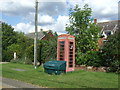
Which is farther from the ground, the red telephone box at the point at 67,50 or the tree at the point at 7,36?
the tree at the point at 7,36

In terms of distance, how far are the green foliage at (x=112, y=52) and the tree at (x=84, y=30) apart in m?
2.46

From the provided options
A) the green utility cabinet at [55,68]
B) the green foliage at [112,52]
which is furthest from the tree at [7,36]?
the green foliage at [112,52]

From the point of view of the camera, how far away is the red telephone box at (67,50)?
10859 mm

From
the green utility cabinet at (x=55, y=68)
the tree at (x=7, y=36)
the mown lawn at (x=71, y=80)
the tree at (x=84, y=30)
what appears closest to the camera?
the mown lawn at (x=71, y=80)

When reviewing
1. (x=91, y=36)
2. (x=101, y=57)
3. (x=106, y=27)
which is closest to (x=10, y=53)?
(x=91, y=36)

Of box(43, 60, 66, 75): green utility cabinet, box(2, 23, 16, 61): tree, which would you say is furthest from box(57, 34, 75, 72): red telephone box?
box(2, 23, 16, 61): tree

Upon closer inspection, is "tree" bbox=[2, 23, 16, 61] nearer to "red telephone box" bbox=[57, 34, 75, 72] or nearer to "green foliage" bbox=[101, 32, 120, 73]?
"red telephone box" bbox=[57, 34, 75, 72]

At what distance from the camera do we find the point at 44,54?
49.2 ft

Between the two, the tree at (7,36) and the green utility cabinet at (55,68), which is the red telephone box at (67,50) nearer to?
the green utility cabinet at (55,68)

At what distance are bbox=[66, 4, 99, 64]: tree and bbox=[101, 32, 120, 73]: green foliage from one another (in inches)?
97.0

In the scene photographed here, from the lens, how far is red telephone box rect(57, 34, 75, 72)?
10.9m

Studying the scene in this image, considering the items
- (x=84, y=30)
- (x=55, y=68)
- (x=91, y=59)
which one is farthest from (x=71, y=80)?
(x=84, y=30)

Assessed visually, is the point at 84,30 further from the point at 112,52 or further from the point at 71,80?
the point at 71,80

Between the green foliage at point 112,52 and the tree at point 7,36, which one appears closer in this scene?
the green foliage at point 112,52
